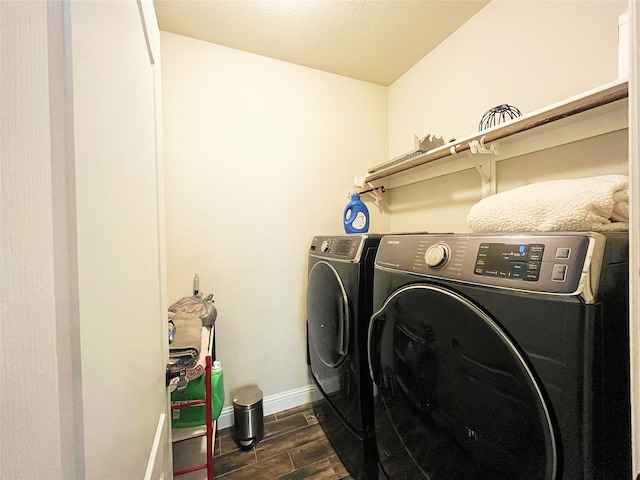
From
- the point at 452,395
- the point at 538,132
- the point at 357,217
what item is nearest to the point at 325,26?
the point at 357,217

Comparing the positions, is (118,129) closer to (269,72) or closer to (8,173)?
(8,173)

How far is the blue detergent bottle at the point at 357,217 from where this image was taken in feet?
5.87

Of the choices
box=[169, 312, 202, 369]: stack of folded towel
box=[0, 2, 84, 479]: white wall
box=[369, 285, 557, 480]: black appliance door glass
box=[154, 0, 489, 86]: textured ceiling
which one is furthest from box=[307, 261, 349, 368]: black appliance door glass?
box=[154, 0, 489, 86]: textured ceiling

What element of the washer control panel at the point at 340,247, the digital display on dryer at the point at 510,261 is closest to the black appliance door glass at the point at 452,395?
the digital display on dryer at the point at 510,261

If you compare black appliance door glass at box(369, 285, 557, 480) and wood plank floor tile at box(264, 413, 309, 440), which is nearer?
black appliance door glass at box(369, 285, 557, 480)

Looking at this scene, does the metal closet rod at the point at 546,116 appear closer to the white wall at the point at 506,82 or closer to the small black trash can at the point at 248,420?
the white wall at the point at 506,82

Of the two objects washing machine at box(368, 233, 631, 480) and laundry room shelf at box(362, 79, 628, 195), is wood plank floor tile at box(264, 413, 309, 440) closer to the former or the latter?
washing machine at box(368, 233, 631, 480)

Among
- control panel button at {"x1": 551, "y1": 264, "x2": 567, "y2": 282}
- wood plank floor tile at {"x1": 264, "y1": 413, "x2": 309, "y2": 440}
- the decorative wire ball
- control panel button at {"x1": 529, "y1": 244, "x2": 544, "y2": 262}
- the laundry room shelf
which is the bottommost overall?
wood plank floor tile at {"x1": 264, "y1": 413, "x2": 309, "y2": 440}

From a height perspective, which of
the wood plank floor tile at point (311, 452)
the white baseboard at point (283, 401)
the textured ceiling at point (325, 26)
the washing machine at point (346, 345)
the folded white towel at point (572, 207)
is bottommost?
the wood plank floor tile at point (311, 452)

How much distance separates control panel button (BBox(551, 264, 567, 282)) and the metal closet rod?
0.69 m

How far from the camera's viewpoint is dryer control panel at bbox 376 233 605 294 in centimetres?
52

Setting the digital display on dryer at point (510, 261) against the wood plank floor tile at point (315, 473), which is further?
the wood plank floor tile at point (315, 473)

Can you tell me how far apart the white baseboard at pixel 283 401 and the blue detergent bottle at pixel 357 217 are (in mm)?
1095

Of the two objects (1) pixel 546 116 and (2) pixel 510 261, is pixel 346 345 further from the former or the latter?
(1) pixel 546 116
